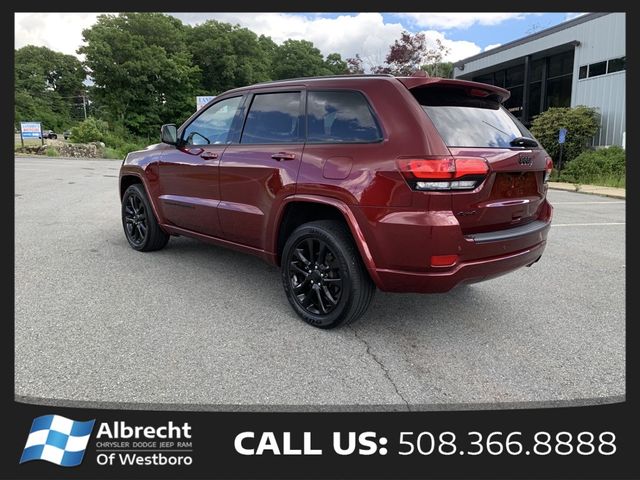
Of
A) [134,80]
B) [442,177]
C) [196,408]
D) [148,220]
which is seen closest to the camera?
[196,408]

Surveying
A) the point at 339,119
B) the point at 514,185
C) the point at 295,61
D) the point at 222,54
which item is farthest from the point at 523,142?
the point at 295,61

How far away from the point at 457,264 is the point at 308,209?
49.0 inches

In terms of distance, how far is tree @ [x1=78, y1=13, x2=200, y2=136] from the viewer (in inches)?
A: 1511

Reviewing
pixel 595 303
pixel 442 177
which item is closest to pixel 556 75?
pixel 595 303

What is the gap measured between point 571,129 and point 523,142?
19.0 metres

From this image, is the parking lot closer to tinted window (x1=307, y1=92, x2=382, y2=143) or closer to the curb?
tinted window (x1=307, y1=92, x2=382, y2=143)

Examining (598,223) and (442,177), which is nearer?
(442,177)

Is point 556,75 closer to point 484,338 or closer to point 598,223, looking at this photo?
point 598,223

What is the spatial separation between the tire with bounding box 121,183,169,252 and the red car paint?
1.83m

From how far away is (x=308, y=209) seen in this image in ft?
12.1

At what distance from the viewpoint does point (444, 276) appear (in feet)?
9.73

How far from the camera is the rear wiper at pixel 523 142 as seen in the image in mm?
3326

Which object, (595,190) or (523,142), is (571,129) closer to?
(595,190)

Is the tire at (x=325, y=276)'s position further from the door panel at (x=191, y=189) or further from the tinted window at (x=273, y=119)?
the door panel at (x=191, y=189)
